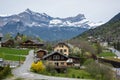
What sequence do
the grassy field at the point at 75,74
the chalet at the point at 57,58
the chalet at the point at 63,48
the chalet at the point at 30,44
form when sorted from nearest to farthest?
the grassy field at the point at 75,74, the chalet at the point at 57,58, the chalet at the point at 63,48, the chalet at the point at 30,44

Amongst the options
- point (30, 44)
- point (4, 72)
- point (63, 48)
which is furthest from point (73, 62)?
point (30, 44)

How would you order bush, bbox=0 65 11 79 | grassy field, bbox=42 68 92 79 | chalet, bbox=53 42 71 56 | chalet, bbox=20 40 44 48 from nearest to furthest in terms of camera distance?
bush, bbox=0 65 11 79, grassy field, bbox=42 68 92 79, chalet, bbox=53 42 71 56, chalet, bbox=20 40 44 48

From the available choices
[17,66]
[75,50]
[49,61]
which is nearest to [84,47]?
[75,50]

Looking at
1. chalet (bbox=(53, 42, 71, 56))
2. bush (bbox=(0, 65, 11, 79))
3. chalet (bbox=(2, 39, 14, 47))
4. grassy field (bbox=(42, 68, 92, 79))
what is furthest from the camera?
chalet (bbox=(2, 39, 14, 47))

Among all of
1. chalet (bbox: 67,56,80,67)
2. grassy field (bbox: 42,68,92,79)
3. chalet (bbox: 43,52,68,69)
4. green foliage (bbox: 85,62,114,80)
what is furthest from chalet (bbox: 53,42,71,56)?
green foliage (bbox: 85,62,114,80)

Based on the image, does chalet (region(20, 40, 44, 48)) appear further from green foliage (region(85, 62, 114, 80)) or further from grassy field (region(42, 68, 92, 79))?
green foliage (region(85, 62, 114, 80))

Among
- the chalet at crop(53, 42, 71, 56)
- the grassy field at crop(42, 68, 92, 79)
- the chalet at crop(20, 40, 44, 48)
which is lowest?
the grassy field at crop(42, 68, 92, 79)

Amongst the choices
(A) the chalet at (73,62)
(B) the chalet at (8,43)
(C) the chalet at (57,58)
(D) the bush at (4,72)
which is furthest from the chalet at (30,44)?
(D) the bush at (4,72)

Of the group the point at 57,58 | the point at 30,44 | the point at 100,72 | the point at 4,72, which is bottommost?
the point at 100,72

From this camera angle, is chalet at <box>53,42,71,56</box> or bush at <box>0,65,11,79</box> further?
chalet at <box>53,42,71,56</box>

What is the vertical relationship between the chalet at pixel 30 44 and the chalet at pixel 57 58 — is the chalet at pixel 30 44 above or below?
above

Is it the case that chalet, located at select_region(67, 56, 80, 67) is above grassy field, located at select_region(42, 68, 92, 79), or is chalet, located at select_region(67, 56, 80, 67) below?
above

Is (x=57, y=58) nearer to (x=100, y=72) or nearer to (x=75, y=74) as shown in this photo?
(x=75, y=74)

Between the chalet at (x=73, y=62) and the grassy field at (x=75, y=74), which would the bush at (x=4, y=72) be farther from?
the chalet at (x=73, y=62)
